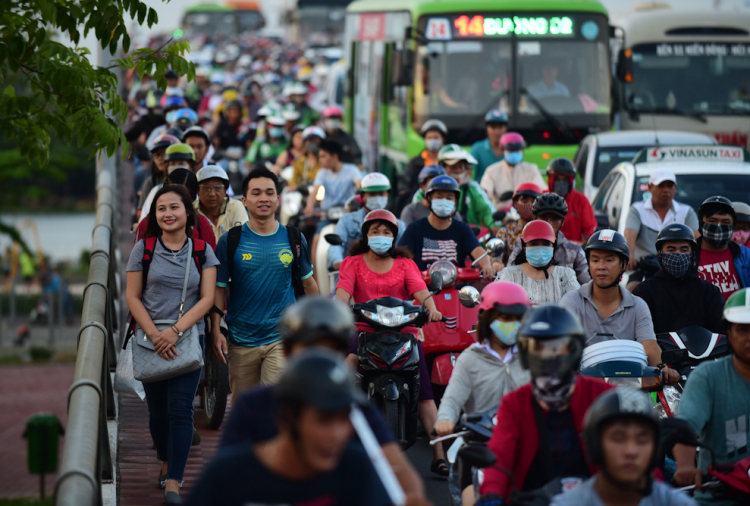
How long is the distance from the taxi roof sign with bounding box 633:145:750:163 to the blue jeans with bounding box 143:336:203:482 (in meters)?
6.47

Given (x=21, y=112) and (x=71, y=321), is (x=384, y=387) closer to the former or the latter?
(x=21, y=112)

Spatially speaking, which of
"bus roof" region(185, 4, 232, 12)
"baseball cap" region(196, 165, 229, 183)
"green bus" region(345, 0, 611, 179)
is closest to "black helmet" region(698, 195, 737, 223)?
"baseball cap" region(196, 165, 229, 183)

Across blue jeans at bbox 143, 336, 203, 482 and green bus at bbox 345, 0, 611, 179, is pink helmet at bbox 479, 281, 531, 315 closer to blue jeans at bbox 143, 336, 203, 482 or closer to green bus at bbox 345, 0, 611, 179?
blue jeans at bbox 143, 336, 203, 482

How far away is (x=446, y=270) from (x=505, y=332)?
2.75 m

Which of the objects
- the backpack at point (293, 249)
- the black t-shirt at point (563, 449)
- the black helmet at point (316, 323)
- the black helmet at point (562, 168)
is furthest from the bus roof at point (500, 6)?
the black helmet at point (316, 323)

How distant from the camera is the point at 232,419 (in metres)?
3.66

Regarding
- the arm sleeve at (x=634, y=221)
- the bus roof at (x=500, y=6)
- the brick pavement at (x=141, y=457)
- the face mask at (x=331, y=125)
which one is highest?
the bus roof at (x=500, y=6)

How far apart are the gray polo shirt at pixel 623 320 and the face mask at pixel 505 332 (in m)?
1.47

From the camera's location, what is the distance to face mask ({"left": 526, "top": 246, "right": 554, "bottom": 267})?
7.56m

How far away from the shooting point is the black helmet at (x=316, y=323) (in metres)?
3.35

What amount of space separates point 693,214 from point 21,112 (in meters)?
5.99

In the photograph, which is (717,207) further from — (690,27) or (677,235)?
(690,27)

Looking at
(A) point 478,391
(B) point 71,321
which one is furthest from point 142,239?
(B) point 71,321

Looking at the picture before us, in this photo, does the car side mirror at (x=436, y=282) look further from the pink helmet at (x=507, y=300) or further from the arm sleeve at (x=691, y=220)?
the arm sleeve at (x=691, y=220)
